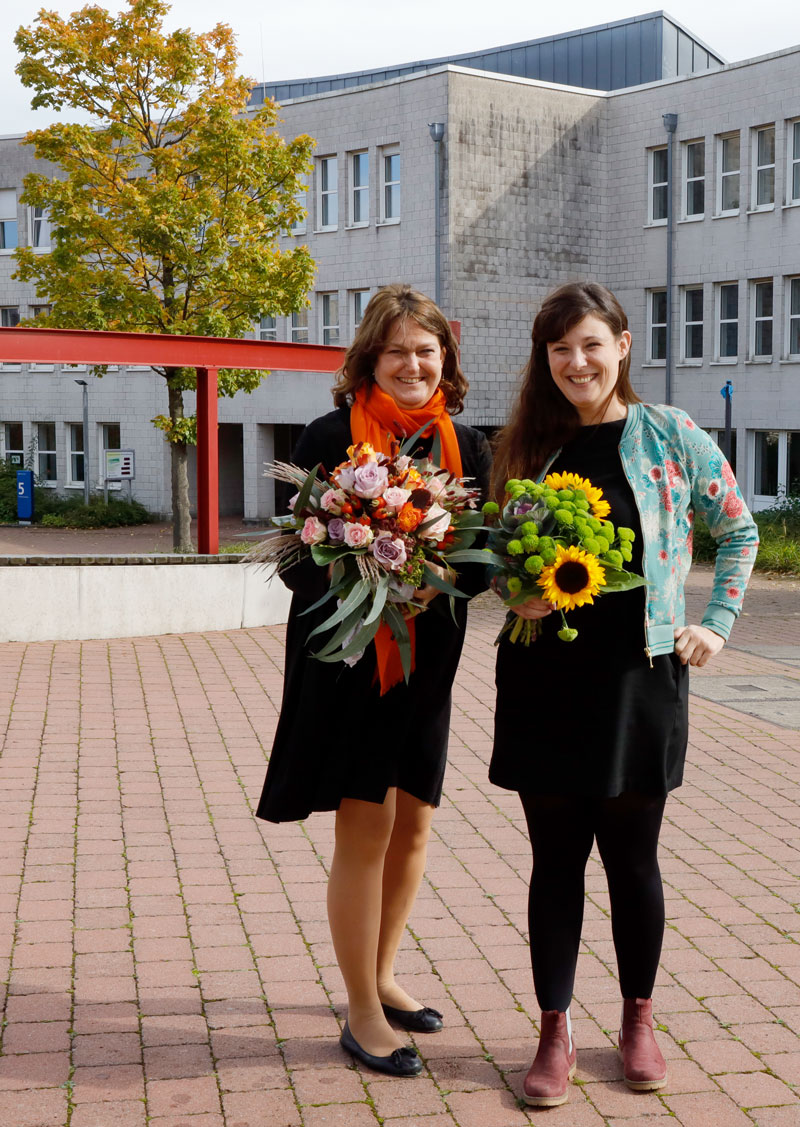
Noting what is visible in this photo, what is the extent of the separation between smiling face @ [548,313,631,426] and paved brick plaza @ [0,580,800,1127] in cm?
110

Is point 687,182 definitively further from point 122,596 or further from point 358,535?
point 358,535

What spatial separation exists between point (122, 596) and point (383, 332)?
8.79 meters

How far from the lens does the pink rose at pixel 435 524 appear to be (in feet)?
10.5

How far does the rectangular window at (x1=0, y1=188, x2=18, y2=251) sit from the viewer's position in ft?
141

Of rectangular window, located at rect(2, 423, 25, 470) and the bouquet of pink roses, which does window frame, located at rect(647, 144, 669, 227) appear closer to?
rectangular window, located at rect(2, 423, 25, 470)

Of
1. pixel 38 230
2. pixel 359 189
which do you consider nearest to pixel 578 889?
pixel 359 189

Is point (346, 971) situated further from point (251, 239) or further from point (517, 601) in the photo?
point (251, 239)

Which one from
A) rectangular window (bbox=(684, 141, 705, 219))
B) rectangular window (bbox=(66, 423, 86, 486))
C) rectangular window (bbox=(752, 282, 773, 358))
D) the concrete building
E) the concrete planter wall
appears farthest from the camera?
rectangular window (bbox=(66, 423, 86, 486))

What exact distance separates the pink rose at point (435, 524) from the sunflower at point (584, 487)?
254 millimetres

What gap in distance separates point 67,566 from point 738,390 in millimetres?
23598

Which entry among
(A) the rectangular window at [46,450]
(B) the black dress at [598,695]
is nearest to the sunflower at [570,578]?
(B) the black dress at [598,695]

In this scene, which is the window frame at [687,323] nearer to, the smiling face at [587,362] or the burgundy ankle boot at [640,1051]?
the smiling face at [587,362]

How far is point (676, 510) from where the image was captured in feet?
11.4

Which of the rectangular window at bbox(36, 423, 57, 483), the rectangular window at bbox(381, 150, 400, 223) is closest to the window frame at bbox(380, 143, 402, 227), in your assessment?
the rectangular window at bbox(381, 150, 400, 223)
